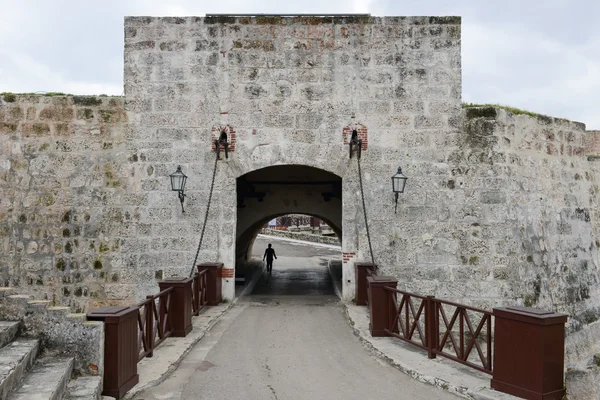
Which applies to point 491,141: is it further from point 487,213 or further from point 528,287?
point 528,287

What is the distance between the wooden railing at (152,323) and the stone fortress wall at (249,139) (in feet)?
10.6

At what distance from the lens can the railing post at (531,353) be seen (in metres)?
4.81

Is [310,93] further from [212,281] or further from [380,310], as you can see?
[380,310]

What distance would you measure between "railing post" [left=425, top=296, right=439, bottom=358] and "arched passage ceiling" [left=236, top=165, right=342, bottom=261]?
799cm

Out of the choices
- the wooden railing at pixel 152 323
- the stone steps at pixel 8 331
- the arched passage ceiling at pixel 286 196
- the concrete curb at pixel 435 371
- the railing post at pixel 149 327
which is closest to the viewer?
the stone steps at pixel 8 331

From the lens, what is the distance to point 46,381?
4352 mm

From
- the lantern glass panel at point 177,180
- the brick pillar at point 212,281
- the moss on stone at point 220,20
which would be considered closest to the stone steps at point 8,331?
the brick pillar at point 212,281

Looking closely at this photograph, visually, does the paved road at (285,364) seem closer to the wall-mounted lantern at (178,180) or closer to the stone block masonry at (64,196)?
the wall-mounted lantern at (178,180)

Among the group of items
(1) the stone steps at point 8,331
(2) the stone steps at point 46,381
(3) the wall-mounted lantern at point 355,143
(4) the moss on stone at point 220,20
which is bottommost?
(2) the stone steps at point 46,381

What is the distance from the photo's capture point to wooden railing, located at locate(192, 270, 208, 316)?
9086mm

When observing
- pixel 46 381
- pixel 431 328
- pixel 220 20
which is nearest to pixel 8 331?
pixel 46 381

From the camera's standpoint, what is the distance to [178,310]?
7598 mm

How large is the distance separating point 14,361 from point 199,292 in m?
5.12

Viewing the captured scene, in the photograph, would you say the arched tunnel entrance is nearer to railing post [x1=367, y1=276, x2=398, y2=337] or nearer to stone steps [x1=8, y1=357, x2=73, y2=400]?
railing post [x1=367, y1=276, x2=398, y2=337]
